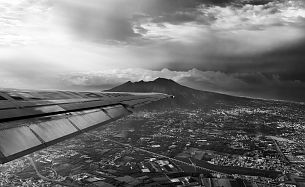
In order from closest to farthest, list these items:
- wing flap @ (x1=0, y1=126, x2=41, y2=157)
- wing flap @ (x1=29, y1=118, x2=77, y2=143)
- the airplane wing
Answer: wing flap @ (x1=0, y1=126, x2=41, y2=157)
the airplane wing
wing flap @ (x1=29, y1=118, x2=77, y2=143)

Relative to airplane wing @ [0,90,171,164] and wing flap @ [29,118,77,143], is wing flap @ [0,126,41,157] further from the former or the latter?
wing flap @ [29,118,77,143]

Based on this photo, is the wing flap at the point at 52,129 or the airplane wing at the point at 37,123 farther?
the wing flap at the point at 52,129

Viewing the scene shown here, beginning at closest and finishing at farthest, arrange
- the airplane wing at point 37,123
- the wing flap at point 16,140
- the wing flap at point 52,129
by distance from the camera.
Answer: the wing flap at point 16,140
the airplane wing at point 37,123
the wing flap at point 52,129

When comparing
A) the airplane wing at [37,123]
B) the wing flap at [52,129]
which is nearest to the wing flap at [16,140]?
the airplane wing at [37,123]

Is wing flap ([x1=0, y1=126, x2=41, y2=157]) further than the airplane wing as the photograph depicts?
No

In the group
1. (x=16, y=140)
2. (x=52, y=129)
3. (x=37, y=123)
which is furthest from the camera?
(x=52, y=129)

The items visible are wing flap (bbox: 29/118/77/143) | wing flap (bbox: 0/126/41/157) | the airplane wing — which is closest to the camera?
wing flap (bbox: 0/126/41/157)

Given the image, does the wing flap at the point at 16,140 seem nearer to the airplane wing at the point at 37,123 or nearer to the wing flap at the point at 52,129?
the airplane wing at the point at 37,123

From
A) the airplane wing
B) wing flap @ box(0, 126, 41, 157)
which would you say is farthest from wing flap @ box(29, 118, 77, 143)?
wing flap @ box(0, 126, 41, 157)

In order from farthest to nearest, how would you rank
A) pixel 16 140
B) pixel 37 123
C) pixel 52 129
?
pixel 52 129, pixel 37 123, pixel 16 140

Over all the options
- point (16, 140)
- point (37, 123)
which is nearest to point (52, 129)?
point (37, 123)

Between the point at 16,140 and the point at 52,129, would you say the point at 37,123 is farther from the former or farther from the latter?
the point at 16,140

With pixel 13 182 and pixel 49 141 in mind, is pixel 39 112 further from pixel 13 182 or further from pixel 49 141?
pixel 13 182
